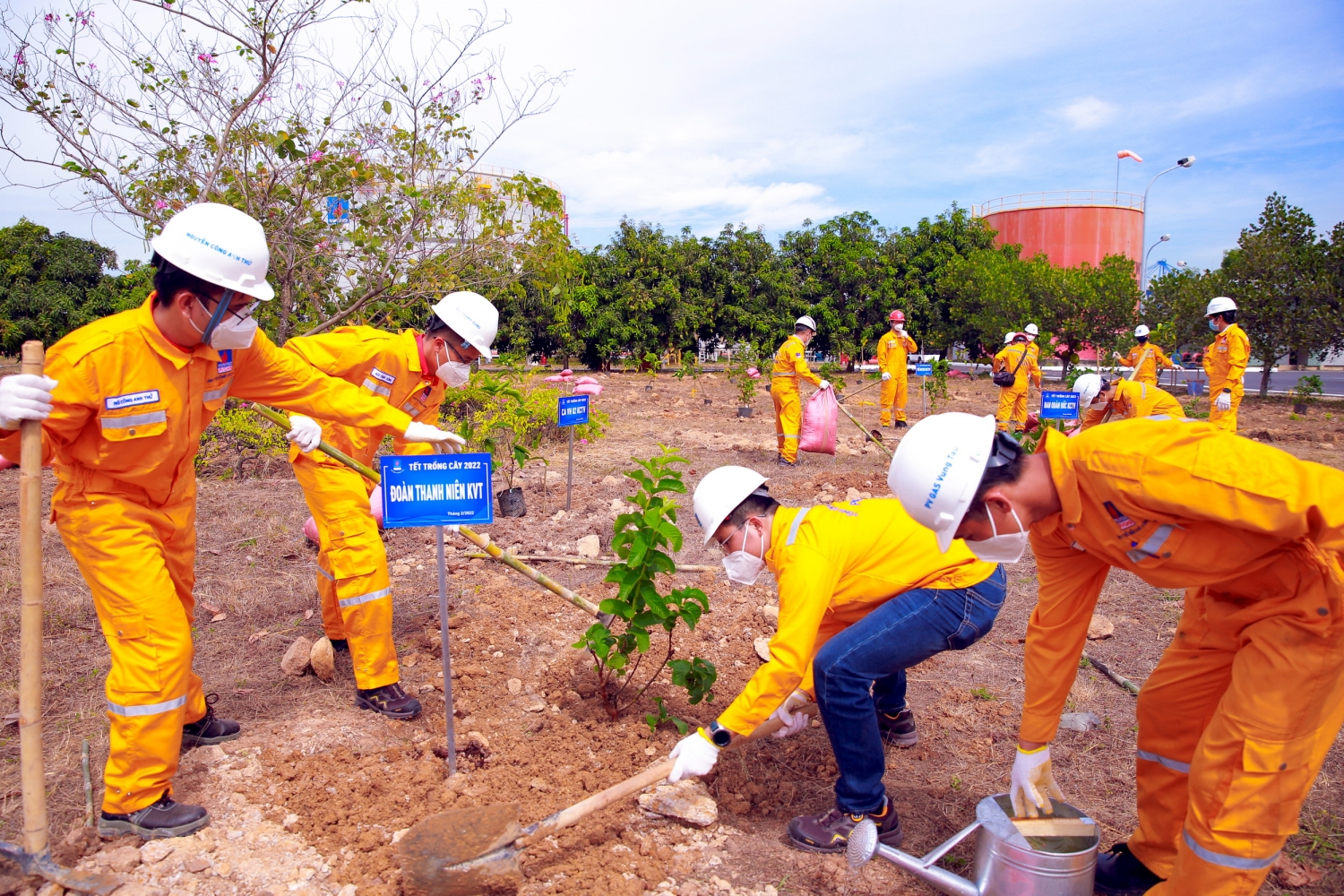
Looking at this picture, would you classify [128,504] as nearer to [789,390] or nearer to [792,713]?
[792,713]

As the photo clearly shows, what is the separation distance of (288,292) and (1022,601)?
6.56 meters

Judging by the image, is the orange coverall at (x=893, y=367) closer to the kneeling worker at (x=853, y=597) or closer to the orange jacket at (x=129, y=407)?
the kneeling worker at (x=853, y=597)

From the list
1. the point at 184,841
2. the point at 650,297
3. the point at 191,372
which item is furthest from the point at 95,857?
the point at 650,297

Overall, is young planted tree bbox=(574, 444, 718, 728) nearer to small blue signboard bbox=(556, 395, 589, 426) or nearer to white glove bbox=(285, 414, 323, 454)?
white glove bbox=(285, 414, 323, 454)

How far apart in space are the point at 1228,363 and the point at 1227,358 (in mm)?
66

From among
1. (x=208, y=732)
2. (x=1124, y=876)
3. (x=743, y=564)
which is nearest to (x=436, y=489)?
(x=743, y=564)

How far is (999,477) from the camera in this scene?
201 cm

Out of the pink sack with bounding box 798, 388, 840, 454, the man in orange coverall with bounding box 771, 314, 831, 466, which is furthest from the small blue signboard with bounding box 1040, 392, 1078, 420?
the man in orange coverall with bounding box 771, 314, 831, 466

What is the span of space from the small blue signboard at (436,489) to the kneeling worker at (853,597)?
2.64 ft

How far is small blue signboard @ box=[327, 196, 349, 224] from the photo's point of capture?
689cm

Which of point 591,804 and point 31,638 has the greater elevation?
point 31,638

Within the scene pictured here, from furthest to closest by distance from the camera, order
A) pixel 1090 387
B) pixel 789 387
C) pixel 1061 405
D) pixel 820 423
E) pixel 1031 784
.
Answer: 1. pixel 789 387
2. pixel 820 423
3. pixel 1061 405
4. pixel 1090 387
5. pixel 1031 784

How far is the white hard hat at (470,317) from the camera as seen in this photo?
375 centimetres

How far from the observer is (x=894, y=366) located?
12516 millimetres
